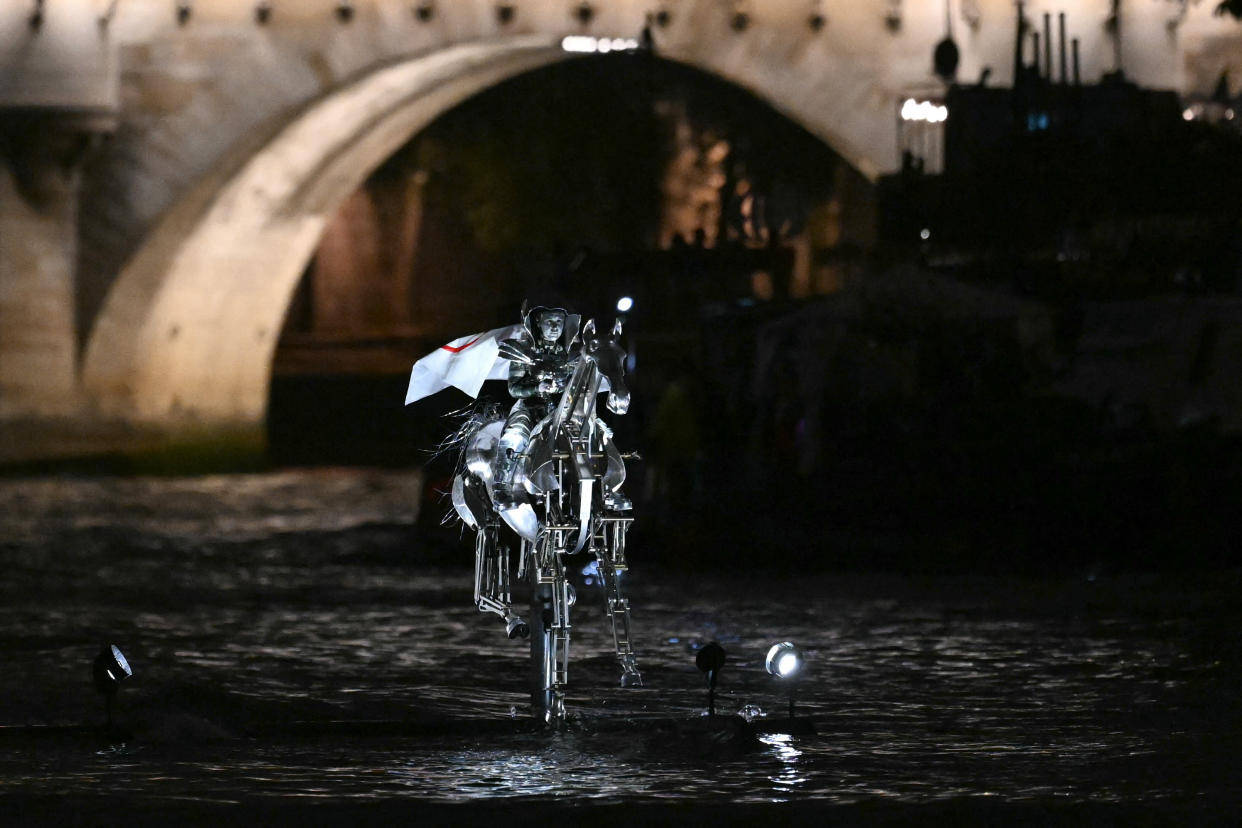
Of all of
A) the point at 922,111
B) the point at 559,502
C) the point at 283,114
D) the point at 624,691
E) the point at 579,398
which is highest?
the point at 283,114

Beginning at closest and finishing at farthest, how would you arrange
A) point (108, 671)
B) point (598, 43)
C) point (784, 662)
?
point (108, 671)
point (784, 662)
point (598, 43)

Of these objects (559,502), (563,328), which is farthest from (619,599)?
(563,328)

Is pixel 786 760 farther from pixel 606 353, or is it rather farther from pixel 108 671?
pixel 108 671

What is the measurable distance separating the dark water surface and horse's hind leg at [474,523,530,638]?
0.43 m

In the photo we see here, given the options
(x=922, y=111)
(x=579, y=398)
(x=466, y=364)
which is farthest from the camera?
(x=922, y=111)

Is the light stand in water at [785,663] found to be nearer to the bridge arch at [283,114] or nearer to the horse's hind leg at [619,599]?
the horse's hind leg at [619,599]

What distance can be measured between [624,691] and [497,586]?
1342 mm

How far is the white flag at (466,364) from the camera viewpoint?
9312mm

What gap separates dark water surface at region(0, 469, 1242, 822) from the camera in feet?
26.6

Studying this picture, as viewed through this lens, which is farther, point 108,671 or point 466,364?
point 466,364

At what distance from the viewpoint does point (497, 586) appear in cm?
944

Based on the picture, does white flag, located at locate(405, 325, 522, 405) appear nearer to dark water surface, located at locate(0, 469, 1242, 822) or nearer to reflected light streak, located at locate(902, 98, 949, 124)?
dark water surface, located at locate(0, 469, 1242, 822)

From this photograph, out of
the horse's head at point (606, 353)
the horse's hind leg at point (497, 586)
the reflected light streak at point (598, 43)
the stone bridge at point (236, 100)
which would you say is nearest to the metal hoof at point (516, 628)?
the horse's hind leg at point (497, 586)

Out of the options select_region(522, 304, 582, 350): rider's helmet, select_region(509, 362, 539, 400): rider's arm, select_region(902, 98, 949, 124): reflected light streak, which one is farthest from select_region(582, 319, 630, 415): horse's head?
select_region(902, 98, 949, 124): reflected light streak
